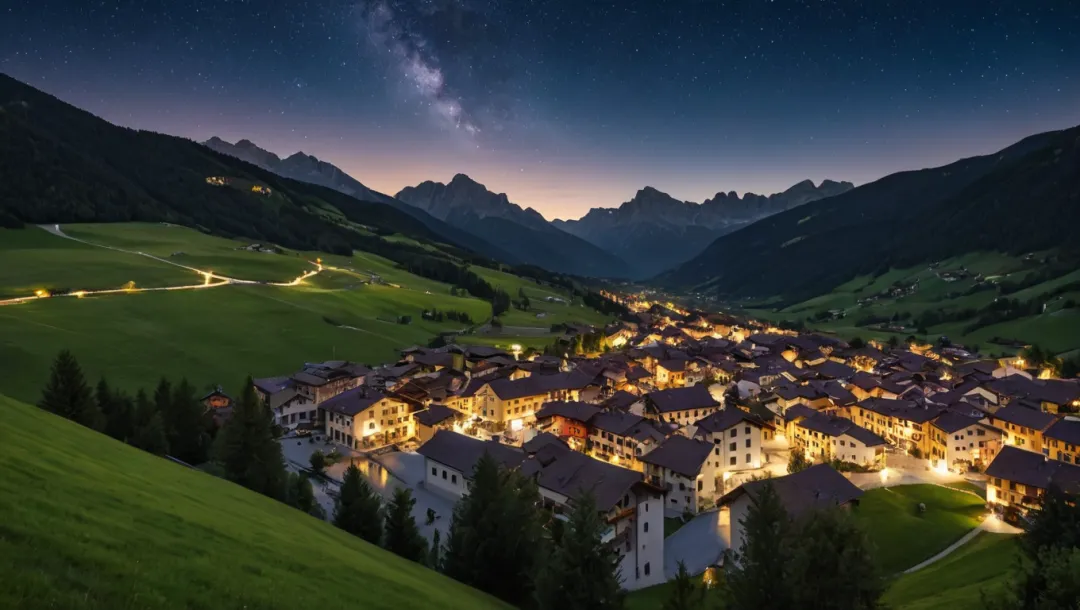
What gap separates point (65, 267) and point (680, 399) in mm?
128506

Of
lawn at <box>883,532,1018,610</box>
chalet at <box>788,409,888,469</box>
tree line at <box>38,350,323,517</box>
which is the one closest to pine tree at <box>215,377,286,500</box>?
tree line at <box>38,350,323,517</box>

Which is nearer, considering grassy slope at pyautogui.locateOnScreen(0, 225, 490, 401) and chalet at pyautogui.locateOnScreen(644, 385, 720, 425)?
grassy slope at pyautogui.locateOnScreen(0, 225, 490, 401)

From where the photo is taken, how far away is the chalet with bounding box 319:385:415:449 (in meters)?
77.7

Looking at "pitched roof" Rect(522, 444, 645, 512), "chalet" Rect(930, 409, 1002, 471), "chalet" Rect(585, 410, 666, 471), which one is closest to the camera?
"pitched roof" Rect(522, 444, 645, 512)

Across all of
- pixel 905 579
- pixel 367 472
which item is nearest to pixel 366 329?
pixel 367 472

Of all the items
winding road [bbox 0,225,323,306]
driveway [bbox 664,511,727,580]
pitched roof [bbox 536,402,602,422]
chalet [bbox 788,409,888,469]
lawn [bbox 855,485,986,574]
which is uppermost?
winding road [bbox 0,225,323,306]

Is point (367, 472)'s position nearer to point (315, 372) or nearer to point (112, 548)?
point (315, 372)

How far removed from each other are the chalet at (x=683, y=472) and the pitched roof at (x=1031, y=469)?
26699 millimetres

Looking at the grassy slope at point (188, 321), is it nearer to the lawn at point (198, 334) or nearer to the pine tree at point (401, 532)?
the lawn at point (198, 334)

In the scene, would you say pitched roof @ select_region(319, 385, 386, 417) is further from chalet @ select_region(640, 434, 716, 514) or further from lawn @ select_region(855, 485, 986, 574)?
lawn @ select_region(855, 485, 986, 574)

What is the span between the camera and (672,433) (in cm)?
7419

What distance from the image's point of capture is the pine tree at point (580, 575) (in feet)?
81.4

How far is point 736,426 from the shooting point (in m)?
70.6

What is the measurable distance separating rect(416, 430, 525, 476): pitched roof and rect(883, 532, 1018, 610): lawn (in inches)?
1224
